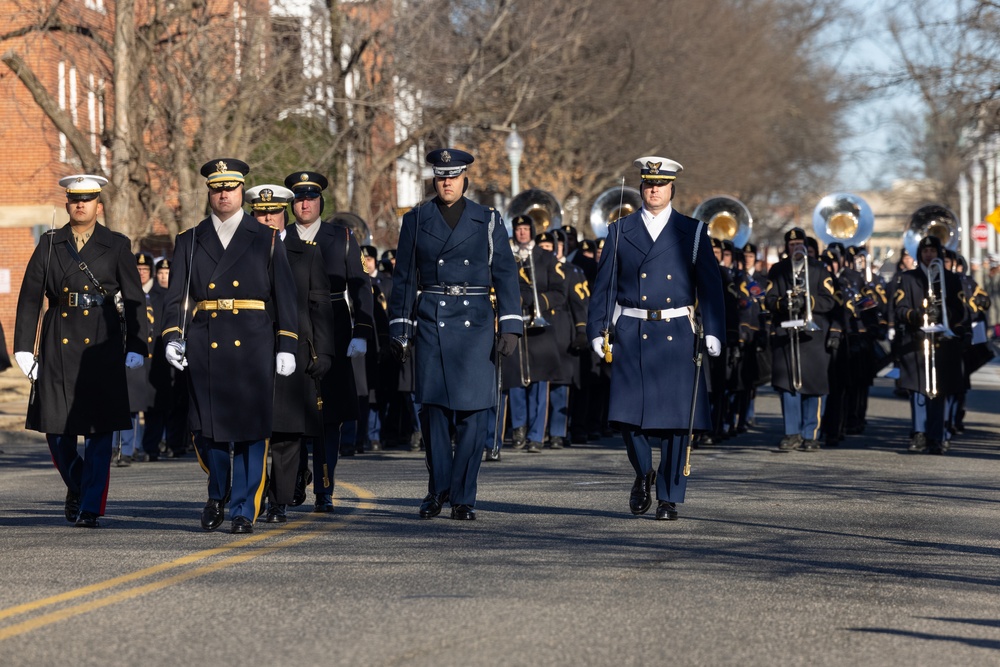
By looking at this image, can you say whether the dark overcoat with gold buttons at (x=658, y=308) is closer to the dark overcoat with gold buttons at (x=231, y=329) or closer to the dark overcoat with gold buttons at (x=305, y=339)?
the dark overcoat with gold buttons at (x=305, y=339)

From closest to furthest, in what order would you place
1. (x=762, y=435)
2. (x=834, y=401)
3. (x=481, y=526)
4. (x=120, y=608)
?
(x=120, y=608), (x=481, y=526), (x=834, y=401), (x=762, y=435)

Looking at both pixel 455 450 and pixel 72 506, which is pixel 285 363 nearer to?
pixel 455 450

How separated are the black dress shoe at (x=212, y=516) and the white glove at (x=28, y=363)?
1.40 meters

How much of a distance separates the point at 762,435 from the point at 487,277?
31.9 ft

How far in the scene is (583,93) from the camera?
40.9 metres

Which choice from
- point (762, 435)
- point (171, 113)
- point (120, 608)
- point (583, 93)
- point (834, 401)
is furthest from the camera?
point (583, 93)

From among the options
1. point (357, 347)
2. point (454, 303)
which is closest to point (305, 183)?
point (357, 347)

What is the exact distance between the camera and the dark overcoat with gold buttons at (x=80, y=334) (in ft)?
35.9

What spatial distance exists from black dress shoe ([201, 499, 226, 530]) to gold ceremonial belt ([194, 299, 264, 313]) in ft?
3.40

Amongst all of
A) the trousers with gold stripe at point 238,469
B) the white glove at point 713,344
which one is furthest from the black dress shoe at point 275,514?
the white glove at point 713,344

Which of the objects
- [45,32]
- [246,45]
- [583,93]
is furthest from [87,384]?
[583,93]

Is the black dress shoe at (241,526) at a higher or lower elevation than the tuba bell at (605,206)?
lower

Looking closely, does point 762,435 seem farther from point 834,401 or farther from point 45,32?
point 45,32

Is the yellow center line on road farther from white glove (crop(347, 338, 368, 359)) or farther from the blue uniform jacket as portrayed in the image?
white glove (crop(347, 338, 368, 359))
